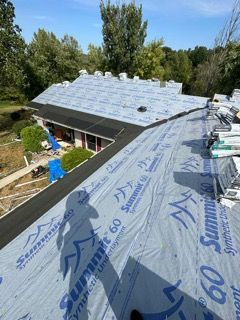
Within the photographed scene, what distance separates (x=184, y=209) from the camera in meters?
4.76

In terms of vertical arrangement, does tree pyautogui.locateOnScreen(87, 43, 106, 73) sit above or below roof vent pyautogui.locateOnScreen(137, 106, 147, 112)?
above

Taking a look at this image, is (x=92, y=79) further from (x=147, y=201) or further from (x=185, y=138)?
(x=147, y=201)

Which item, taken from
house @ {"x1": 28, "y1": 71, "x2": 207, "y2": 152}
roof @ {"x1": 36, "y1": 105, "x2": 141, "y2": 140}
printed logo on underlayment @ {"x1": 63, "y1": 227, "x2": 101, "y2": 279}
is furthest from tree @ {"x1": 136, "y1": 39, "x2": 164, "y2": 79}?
printed logo on underlayment @ {"x1": 63, "y1": 227, "x2": 101, "y2": 279}

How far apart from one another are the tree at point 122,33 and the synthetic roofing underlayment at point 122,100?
41.5 feet

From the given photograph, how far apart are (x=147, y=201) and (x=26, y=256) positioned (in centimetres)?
300

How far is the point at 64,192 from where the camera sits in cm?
615

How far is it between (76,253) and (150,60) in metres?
35.8

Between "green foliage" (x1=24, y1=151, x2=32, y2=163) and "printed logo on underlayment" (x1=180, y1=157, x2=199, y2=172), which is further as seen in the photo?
"green foliage" (x1=24, y1=151, x2=32, y2=163)

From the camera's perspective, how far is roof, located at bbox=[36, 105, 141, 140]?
13258 millimetres

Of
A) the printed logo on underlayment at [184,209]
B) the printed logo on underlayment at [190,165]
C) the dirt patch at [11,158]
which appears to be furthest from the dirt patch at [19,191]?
the printed logo on underlayment at [184,209]

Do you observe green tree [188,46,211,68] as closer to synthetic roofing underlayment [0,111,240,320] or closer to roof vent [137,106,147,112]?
roof vent [137,106,147,112]

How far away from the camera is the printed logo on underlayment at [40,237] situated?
4023mm

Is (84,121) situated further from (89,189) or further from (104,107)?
(89,189)

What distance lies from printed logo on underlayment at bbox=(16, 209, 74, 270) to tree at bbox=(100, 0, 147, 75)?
102ft
